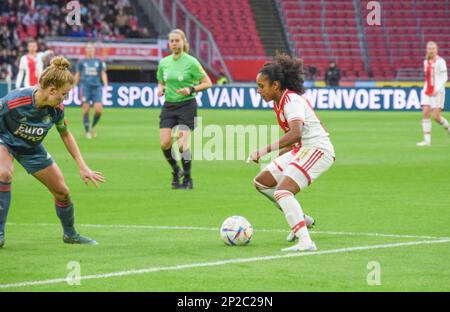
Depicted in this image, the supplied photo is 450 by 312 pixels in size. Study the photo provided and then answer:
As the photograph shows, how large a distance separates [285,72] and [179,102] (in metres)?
6.68

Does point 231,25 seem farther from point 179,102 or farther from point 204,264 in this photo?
point 204,264

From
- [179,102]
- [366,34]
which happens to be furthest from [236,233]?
[366,34]

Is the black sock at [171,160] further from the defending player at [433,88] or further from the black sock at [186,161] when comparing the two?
the defending player at [433,88]

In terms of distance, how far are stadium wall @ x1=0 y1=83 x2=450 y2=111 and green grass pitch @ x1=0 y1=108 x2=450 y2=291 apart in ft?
57.9

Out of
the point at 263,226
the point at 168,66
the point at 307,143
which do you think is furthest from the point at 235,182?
the point at 307,143

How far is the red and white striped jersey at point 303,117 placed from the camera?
35.8 feet

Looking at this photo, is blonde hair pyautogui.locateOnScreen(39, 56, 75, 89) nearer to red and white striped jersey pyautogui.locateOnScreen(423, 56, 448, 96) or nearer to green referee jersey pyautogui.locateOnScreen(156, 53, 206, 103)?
green referee jersey pyautogui.locateOnScreen(156, 53, 206, 103)

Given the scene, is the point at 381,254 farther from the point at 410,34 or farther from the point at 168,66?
the point at 410,34

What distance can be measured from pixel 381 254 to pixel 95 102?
19296 mm

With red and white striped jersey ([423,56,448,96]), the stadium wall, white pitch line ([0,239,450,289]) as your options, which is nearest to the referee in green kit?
white pitch line ([0,239,450,289])

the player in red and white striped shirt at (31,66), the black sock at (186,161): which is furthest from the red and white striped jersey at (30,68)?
the black sock at (186,161)

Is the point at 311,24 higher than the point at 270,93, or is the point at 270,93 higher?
the point at 311,24

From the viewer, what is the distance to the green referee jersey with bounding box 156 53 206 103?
58.1 ft

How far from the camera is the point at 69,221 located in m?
11.3
